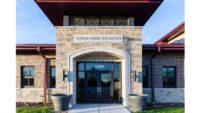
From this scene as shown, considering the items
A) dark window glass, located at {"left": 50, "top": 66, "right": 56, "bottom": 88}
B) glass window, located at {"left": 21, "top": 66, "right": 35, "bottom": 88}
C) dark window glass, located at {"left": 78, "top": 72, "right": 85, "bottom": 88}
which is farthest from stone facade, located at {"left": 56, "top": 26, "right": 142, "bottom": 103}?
glass window, located at {"left": 21, "top": 66, "right": 35, "bottom": 88}

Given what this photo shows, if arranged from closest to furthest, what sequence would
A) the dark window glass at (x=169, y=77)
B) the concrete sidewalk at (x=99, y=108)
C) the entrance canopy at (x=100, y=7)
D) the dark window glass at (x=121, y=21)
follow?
the concrete sidewalk at (x=99, y=108)
the entrance canopy at (x=100, y=7)
the dark window glass at (x=121, y=21)
the dark window glass at (x=169, y=77)

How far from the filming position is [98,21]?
1883 cm

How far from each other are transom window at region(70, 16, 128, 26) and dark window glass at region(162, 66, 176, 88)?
439 centimetres

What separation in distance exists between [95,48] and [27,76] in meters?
5.92

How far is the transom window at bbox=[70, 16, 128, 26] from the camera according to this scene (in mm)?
18750

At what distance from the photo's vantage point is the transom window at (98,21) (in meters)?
18.8

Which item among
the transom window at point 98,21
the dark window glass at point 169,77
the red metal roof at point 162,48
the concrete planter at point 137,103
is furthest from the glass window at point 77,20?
the dark window glass at point 169,77

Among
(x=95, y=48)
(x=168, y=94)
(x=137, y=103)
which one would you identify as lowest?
(x=137, y=103)

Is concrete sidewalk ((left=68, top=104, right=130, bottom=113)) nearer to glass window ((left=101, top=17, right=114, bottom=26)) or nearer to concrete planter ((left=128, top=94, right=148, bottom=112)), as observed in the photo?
concrete planter ((left=128, top=94, right=148, bottom=112))

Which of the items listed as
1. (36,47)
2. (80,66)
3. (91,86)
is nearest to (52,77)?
(36,47)

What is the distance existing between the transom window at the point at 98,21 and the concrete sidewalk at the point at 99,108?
564cm

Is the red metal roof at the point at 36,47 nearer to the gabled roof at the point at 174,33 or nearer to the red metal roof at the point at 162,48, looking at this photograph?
the red metal roof at the point at 162,48

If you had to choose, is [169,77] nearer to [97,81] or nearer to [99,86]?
[99,86]
